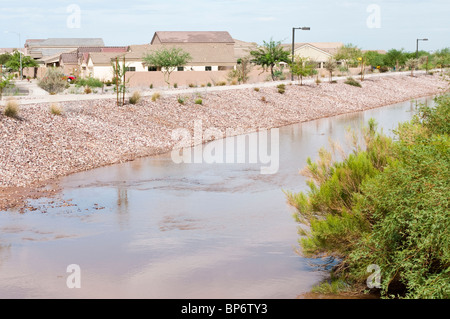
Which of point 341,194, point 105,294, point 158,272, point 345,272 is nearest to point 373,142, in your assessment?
point 341,194

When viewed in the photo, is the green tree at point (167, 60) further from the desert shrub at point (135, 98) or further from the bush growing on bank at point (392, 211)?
the bush growing on bank at point (392, 211)

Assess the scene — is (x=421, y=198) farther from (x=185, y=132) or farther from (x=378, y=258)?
(x=185, y=132)

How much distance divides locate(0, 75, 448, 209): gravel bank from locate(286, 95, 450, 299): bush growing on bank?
10314mm

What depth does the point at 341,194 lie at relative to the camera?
12.3 meters

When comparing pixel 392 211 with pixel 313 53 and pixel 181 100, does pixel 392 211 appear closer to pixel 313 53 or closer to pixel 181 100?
pixel 181 100

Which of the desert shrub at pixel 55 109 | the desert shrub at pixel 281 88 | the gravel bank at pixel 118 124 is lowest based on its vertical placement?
the gravel bank at pixel 118 124

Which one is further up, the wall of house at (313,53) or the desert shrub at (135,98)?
the wall of house at (313,53)

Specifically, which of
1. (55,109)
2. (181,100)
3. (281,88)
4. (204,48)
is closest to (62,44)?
(204,48)
